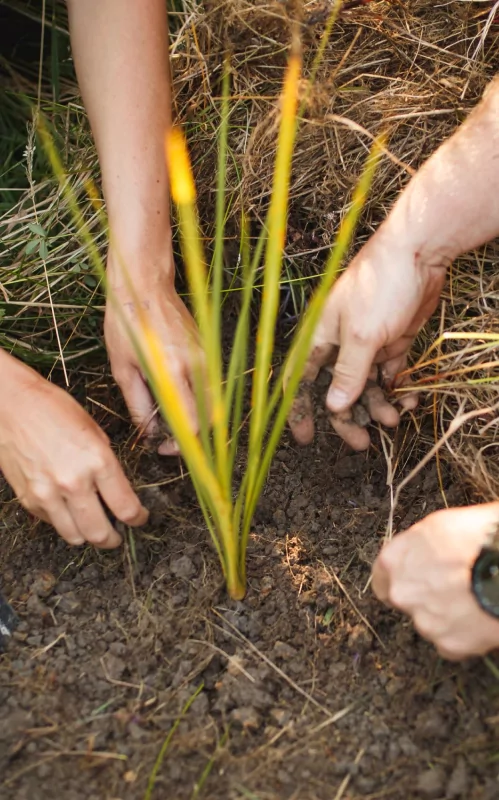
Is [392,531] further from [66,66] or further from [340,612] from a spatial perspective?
[66,66]

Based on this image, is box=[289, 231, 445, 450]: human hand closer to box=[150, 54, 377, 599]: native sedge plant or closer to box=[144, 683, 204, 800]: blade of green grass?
box=[150, 54, 377, 599]: native sedge plant

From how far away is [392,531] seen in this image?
1.05 meters

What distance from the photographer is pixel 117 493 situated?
939mm

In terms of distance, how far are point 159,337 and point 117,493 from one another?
0.77 feet

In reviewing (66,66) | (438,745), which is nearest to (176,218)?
(66,66)

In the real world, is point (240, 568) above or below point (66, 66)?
below

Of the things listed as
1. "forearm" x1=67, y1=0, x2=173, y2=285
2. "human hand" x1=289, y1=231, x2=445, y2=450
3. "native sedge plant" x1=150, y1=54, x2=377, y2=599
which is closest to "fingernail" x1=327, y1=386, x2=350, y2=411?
"human hand" x1=289, y1=231, x2=445, y2=450

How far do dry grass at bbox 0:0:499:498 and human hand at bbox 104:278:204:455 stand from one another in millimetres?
199

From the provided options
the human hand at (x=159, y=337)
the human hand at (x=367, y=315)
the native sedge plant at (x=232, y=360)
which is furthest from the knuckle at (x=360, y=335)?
the human hand at (x=159, y=337)

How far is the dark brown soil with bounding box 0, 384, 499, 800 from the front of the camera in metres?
0.80

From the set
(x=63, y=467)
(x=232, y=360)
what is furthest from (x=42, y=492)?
(x=232, y=360)

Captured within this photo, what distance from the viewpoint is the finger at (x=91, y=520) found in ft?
3.06

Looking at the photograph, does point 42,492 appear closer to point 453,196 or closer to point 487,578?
point 487,578

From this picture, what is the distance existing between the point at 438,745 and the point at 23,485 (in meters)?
0.62
